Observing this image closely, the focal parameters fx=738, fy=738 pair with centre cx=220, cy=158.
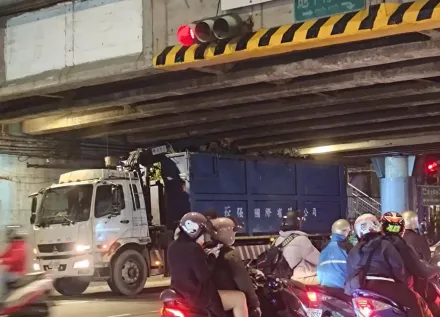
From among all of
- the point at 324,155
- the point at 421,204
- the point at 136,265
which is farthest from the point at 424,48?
the point at 421,204

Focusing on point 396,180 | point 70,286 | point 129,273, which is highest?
point 396,180

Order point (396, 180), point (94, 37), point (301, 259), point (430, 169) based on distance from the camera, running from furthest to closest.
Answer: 1. point (430, 169)
2. point (396, 180)
3. point (94, 37)
4. point (301, 259)

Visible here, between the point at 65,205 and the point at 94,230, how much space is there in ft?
3.55

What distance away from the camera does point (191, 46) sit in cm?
1191

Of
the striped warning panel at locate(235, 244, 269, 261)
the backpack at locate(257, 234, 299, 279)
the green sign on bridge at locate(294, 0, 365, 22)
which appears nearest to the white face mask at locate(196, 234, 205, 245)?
the backpack at locate(257, 234, 299, 279)

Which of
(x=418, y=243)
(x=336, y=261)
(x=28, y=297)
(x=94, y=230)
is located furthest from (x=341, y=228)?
(x=94, y=230)

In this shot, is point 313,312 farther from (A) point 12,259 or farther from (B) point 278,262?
(A) point 12,259

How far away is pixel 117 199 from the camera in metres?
17.1

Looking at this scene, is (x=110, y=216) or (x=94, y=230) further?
(x=110, y=216)

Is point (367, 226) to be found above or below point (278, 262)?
above

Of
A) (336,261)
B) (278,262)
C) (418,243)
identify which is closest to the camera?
(336,261)

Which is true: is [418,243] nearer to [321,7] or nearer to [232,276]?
[232,276]

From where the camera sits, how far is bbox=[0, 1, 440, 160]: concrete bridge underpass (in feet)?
39.1

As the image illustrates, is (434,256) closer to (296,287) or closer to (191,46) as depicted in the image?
(296,287)
